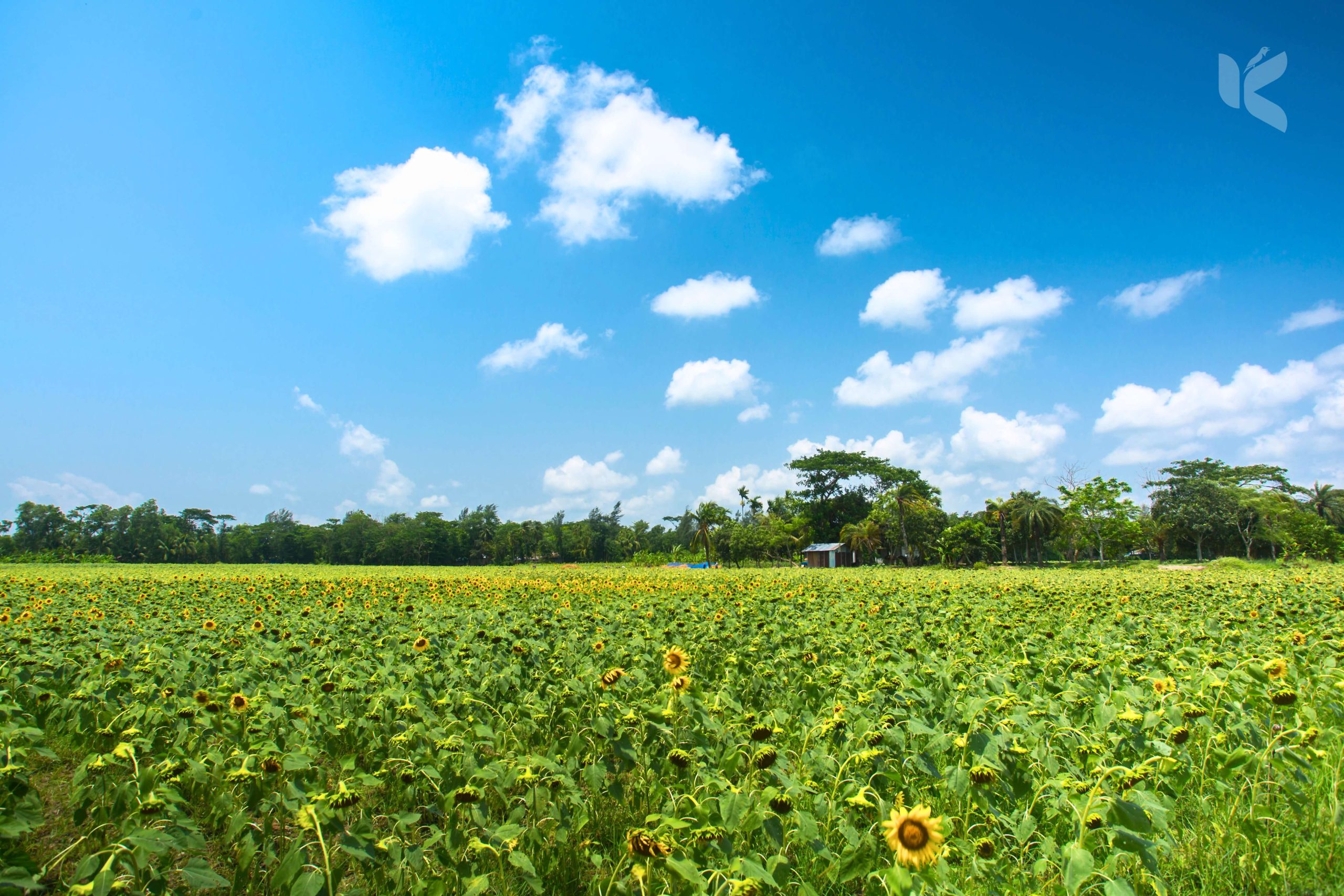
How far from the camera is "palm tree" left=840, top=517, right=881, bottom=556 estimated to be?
4953 cm

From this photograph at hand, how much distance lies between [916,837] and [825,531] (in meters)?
61.3

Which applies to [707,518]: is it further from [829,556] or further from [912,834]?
[912,834]

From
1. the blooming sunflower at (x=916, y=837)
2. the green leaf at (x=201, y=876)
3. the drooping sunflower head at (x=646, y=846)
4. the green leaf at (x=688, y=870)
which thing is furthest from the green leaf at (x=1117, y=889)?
the green leaf at (x=201, y=876)

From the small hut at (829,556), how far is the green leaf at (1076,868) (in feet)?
183

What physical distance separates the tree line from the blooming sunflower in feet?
148

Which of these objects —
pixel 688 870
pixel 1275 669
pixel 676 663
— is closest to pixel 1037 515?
pixel 1275 669

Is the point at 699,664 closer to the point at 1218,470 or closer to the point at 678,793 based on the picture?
the point at 678,793

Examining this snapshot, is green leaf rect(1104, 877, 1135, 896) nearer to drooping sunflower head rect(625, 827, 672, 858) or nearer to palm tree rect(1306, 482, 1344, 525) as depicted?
drooping sunflower head rect(625, 827, 672, 858)

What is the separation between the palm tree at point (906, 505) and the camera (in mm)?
47250

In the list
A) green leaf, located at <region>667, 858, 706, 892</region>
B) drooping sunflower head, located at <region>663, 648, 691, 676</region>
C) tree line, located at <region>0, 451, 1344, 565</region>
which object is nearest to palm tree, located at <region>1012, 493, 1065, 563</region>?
tree line, located at <region>0, 451, 1344, 565</region>

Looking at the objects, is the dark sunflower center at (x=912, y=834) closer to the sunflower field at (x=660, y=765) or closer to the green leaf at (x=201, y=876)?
the sunflower field at (x=660, y=765)

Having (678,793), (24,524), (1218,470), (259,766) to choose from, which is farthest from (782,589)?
(24,524)

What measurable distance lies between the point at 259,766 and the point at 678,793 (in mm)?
1850

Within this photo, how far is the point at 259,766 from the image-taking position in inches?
103
